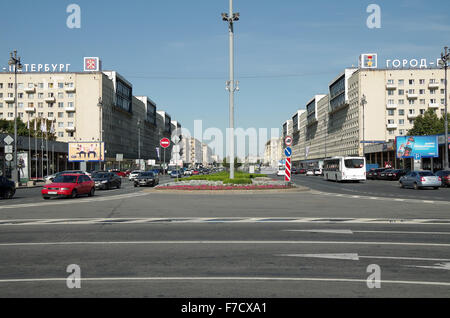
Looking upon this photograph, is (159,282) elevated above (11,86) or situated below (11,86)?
below

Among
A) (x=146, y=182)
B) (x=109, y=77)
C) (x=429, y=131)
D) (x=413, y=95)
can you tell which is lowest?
(x=146, y=182)

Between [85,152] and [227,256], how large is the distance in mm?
71573

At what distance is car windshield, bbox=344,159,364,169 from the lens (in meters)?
47.6

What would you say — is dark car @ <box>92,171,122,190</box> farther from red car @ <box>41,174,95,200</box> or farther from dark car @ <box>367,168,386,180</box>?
dark car @ <box>367,168,386,180</box>

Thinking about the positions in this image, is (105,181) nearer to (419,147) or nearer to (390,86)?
(419,147)

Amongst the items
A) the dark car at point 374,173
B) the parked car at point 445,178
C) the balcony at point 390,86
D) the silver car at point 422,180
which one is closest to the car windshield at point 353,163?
the parked car at point 445,178

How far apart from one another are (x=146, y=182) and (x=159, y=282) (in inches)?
1416

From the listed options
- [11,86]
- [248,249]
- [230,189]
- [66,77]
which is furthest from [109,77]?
[248,249]

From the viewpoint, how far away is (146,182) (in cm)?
4122

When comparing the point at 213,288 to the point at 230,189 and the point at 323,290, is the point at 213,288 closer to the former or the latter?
the point at 323,290

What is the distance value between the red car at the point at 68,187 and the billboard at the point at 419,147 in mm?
44917

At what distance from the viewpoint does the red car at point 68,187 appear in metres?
24.5

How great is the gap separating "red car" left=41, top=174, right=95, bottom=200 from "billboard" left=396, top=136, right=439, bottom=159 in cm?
4492

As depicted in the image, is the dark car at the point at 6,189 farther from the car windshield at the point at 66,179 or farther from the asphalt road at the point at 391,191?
the asphalt road at the point at 391,191
